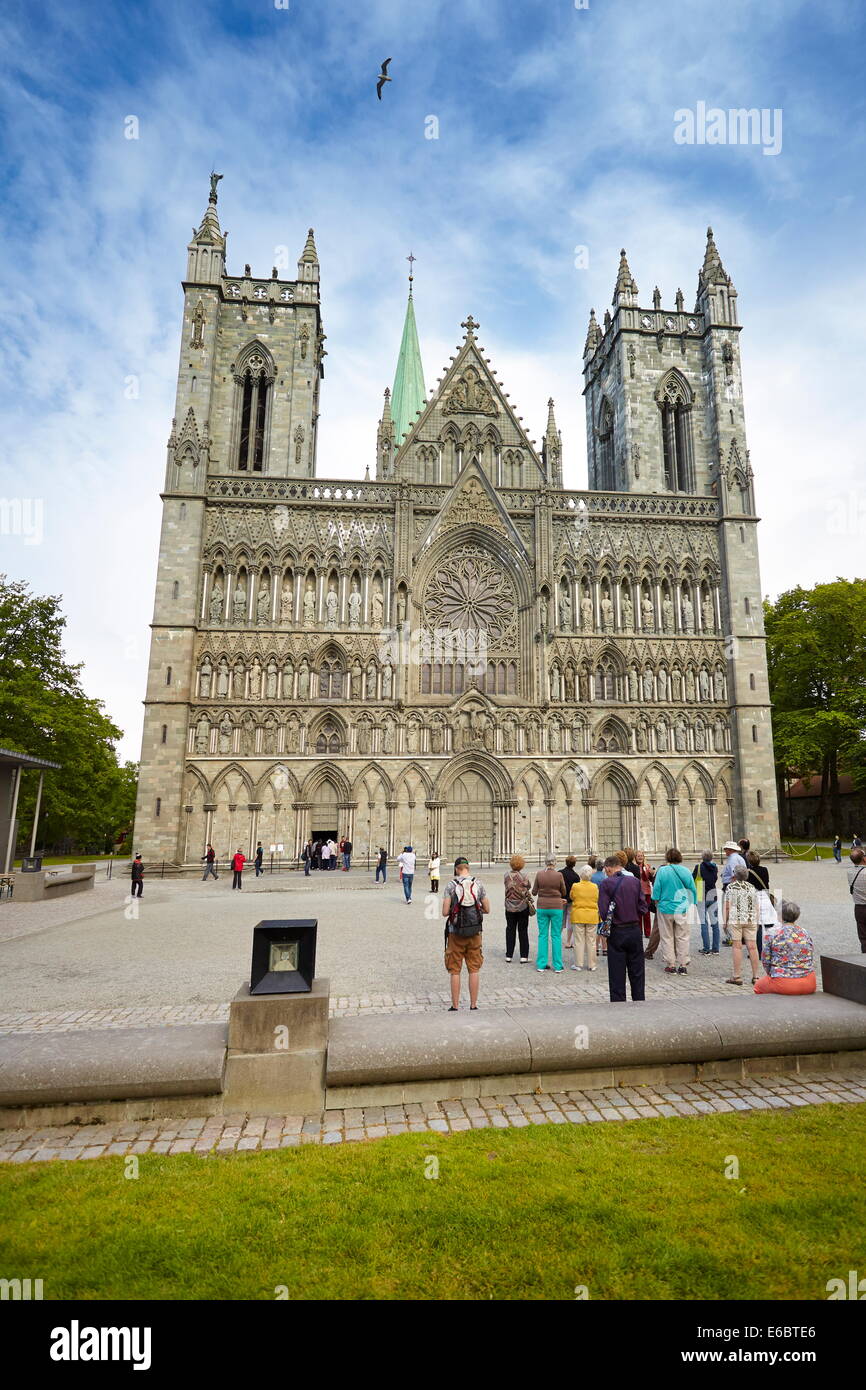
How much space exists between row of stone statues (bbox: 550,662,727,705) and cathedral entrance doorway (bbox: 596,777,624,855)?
4.40 m

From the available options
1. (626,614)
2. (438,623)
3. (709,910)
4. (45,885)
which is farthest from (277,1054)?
(626,614)

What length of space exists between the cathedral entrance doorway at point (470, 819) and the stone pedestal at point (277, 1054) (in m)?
26.0

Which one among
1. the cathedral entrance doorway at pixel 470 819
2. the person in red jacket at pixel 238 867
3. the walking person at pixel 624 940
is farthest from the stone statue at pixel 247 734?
the walking person at pixel 624 940

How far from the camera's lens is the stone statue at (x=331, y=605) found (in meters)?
32.1

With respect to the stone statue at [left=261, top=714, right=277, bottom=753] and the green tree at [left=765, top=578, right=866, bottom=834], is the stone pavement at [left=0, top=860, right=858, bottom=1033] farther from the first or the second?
the green tree at [left=765, top=578, right=866, bottom=834]

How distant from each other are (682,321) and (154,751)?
3835 cm

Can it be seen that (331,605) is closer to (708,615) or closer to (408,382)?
(708,615)

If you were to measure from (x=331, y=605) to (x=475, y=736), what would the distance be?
30.8 feet

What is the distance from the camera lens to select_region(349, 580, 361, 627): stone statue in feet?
106

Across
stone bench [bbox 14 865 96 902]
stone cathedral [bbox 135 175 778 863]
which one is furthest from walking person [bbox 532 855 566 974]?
stone cathedral [bbox 135 175 778 863]

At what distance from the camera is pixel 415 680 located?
32438 mm

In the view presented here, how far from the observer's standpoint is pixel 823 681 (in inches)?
1663

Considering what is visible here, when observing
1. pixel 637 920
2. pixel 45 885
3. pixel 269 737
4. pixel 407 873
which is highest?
pixel 269 737
